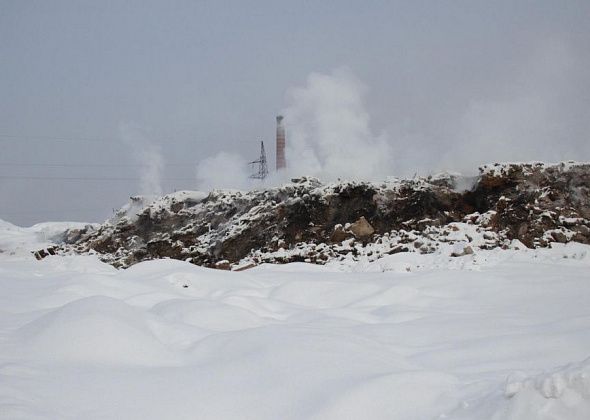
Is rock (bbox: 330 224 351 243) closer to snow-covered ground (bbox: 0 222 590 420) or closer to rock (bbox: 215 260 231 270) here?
rock (bbox: 215 260 231 270)

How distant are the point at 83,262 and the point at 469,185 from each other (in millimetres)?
11492

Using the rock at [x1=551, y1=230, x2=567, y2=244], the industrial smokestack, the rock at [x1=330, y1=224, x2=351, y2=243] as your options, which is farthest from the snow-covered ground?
the industrial smokestack

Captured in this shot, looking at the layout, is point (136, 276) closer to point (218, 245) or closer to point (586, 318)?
point (586, 318)

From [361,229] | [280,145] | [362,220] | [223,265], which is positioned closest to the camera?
[361,229]

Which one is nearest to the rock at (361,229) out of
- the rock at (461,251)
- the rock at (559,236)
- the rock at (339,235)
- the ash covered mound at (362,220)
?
the ash covered mound at (362,220)

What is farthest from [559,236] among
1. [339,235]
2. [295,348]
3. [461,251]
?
[295,348]

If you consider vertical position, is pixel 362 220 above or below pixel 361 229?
above

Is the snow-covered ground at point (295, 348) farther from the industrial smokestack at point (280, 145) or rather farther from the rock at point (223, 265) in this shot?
the industrial smokestack at point (280, 145)

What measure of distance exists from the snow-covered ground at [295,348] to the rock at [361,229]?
6.21 meters

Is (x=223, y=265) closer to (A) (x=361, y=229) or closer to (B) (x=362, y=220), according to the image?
(A) (x=361, y=229)

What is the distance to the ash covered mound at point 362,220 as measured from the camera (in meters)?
13.8

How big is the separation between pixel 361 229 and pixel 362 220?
14.4 inches

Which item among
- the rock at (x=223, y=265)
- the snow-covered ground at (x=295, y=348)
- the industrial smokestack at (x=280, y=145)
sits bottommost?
the rock at (x=223, y=265)

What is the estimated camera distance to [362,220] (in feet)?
51.8
